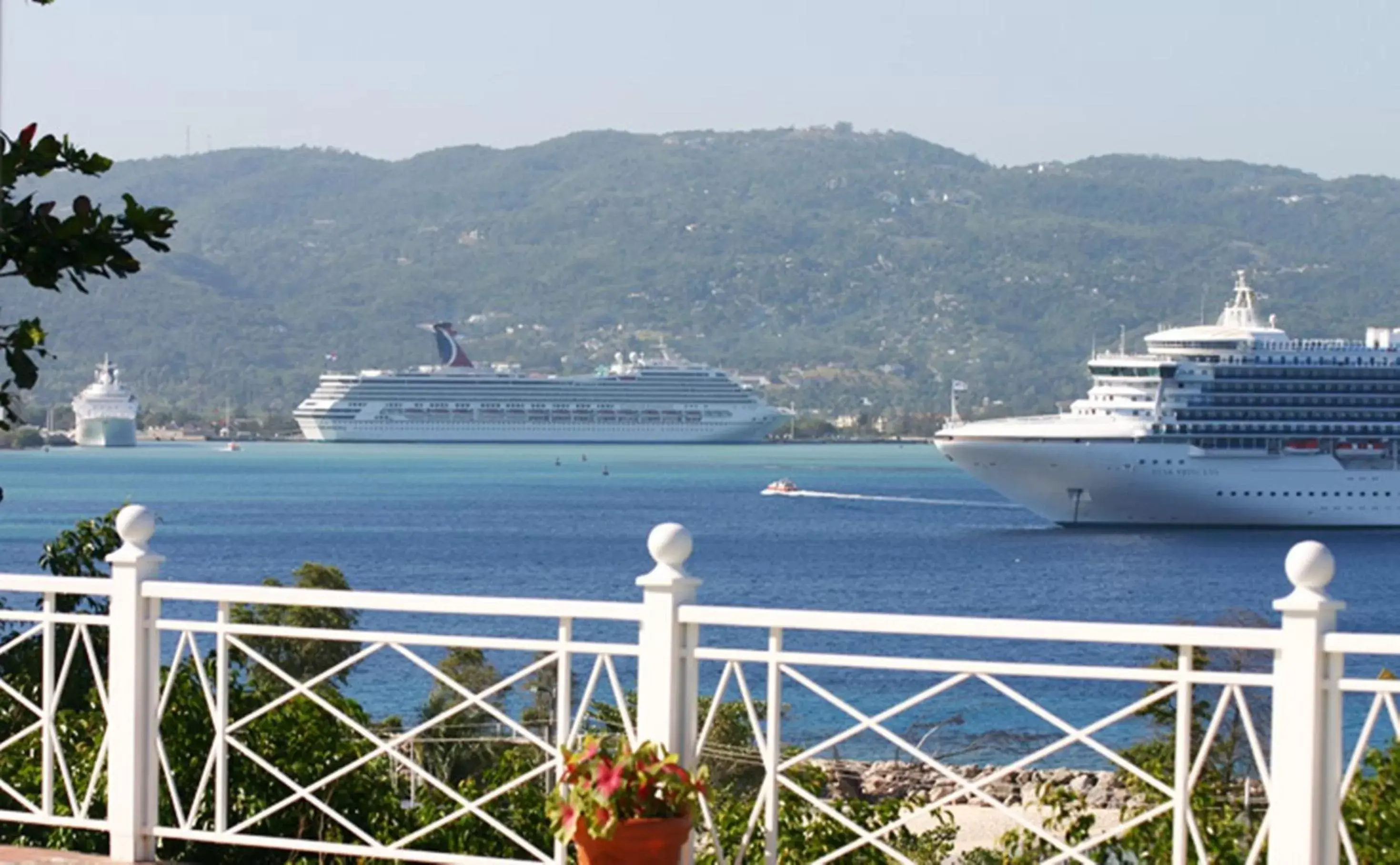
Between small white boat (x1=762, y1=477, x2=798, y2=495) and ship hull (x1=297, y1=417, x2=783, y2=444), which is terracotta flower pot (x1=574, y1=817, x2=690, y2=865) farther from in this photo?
ship hull (x1=297, y1=417, x2=783, y2=444)

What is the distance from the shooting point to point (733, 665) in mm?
3822

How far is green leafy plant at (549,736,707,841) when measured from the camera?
11.8ft

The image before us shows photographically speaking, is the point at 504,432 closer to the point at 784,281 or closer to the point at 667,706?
the point at 784,281

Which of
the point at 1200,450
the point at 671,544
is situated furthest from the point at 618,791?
the point at 1200,450

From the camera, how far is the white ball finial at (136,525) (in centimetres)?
411

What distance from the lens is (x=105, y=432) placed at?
12256 cm

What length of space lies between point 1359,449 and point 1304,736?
49199 millimetres

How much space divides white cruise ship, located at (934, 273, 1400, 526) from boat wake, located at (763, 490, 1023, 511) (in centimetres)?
1586

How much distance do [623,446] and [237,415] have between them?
1724 inches

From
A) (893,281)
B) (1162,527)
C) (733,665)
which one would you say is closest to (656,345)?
(893,281)

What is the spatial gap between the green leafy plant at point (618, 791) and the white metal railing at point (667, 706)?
85mm

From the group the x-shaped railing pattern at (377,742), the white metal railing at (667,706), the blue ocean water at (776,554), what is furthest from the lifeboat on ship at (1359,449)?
the x-shaped railing pattern at (377,742)

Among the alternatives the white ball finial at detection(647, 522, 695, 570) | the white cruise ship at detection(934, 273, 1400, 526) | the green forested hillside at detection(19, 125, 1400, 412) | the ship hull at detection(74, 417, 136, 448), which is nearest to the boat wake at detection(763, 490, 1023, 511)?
the white cruise ship at detection(934, 273, 1400, 526)

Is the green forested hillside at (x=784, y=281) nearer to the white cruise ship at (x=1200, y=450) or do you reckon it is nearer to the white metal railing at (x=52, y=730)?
the white cruise ship at (x=1200, y=450)
